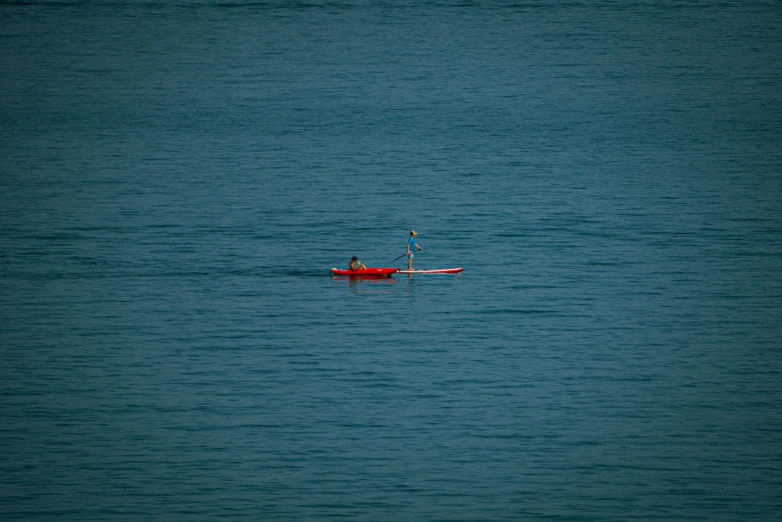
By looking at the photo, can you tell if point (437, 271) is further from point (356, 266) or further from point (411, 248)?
point (356, 266)

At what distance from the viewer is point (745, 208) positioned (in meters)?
62.1

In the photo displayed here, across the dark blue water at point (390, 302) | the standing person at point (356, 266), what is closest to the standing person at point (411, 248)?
the dark blue water at point (390, 302)

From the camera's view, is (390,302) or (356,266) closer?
(390,302)

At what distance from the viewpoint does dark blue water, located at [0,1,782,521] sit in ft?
102

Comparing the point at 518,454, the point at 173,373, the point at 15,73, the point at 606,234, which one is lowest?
the point at 518,454

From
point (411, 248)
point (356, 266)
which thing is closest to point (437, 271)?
point (411, 248)

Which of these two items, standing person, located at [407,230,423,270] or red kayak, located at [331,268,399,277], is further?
red kayak, located at [331,268,399,277]

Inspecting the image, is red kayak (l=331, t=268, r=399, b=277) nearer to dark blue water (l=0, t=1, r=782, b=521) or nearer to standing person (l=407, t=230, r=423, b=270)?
dark blue water (l=0, t=1, r=782, b=521)

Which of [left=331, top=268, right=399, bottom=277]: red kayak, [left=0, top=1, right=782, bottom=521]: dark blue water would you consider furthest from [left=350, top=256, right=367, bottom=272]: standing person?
[left=0, top=1, right=782, bottom=521]: dark blue water

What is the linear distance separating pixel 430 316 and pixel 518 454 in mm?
12160

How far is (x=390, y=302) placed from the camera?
151ft

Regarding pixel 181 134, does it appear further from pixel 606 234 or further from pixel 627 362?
pixel 627 362

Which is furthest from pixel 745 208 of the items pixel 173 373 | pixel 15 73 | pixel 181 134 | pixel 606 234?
pixel 15 73

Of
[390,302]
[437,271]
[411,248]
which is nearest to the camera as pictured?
[390,302]
